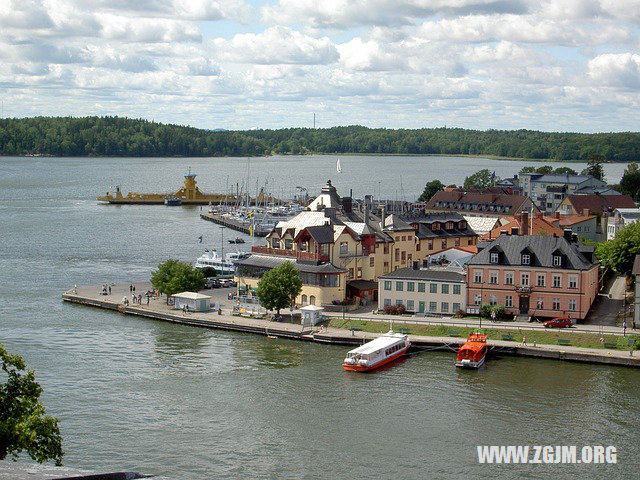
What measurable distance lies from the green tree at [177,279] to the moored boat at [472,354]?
2131cm

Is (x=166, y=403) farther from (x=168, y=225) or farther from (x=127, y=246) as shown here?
(x=168, y=225)

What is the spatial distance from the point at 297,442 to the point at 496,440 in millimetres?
7625

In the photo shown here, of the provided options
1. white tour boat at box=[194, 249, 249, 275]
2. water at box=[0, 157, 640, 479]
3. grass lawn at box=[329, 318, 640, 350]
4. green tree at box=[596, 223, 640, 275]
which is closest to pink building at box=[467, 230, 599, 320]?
grass lawn at box=[329, 318, 640, 350]

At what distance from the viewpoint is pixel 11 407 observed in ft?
96.0

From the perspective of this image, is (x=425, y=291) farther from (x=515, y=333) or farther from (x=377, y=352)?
(x=377, y=352)

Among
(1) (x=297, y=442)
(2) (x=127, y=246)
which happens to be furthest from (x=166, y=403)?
(2) (x=127, y=246)

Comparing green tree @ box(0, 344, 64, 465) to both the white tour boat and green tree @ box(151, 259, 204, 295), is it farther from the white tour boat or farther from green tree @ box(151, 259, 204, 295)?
the white tour boat

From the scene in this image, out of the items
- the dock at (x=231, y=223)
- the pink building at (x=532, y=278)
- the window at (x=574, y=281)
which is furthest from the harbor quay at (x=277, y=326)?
the dock at (x=231, y=223)

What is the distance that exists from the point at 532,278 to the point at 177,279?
22570 mm

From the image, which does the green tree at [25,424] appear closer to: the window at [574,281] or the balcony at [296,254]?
the balcony at [296,254]

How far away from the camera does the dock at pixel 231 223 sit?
12094cm

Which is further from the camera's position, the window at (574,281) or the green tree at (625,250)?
Answer: the green tree at (625,250)

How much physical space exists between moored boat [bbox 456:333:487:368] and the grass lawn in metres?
3.00

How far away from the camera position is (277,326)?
58562 mm
